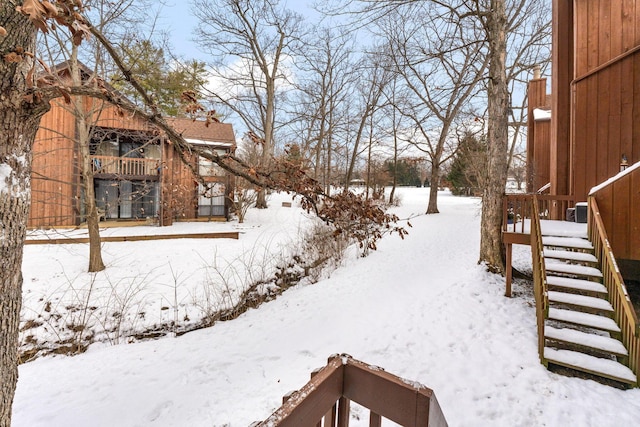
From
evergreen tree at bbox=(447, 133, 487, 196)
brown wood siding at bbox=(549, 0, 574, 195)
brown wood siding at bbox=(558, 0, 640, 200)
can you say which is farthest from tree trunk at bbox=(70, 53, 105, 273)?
evergreen tree at bbox=(447, 133, 487, 196)

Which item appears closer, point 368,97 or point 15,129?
point 15,129

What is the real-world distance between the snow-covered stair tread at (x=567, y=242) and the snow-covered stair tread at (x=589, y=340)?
1.41 metres

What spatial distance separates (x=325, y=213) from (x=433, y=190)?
1578 centimetres

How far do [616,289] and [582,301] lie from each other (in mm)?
392

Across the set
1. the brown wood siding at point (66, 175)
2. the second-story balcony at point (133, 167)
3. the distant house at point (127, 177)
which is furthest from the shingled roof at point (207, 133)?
the second-story balcony at point (133, 167)

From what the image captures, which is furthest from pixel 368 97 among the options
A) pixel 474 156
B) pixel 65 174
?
pixel 65 174

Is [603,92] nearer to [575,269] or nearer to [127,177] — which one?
[575,269]

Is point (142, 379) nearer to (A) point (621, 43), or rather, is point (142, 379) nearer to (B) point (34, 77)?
(B) point (34, 77)

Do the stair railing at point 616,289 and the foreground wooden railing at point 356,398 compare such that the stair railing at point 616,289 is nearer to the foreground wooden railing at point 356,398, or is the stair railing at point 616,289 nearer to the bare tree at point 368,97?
the foreground wooden railing at point 356,398

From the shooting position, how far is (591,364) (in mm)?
3406

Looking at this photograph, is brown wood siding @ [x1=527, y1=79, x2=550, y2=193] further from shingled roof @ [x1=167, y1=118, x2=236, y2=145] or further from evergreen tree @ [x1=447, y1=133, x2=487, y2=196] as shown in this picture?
shingled roof @ [x1=167, y1=118, x2=236, y2=145]

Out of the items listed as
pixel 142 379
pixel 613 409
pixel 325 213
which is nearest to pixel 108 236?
pixel 142 379

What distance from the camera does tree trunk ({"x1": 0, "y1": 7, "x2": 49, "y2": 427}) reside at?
160 cm

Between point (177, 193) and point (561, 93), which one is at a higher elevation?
point (561, 93)
